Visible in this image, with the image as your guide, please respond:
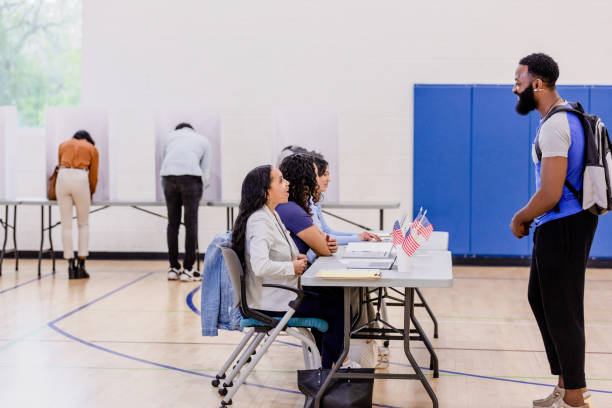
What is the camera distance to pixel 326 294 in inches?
113

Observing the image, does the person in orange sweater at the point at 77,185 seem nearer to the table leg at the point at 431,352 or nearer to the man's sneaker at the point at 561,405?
the table leg at the point at 431,352

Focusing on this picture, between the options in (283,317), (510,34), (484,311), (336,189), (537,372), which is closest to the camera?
(283,317)

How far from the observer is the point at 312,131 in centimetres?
605

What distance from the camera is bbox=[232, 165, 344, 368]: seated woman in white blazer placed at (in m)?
2.75

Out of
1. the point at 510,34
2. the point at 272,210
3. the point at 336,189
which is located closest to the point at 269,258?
the point at 272,210

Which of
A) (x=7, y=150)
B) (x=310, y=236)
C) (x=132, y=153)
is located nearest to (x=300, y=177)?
(x=310, y=236)

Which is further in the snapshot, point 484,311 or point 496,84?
point 496,84

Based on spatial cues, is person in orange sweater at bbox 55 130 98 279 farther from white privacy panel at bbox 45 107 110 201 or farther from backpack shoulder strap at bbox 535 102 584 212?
backpack shoulder strap at bbox 535 102 584 212

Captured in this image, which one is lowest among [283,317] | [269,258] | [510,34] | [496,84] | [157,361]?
[157,361]

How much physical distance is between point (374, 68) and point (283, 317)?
4.34 m

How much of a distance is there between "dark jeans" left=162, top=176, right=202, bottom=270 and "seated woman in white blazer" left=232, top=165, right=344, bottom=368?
304 centimetres

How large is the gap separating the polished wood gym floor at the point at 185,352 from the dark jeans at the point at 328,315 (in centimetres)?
24

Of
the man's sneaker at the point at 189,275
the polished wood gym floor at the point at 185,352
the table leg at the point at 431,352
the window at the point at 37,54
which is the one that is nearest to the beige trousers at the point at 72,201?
the polished wood gym floor at the point at 185,352

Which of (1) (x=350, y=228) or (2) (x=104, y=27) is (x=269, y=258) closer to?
(1) (x=350, y=228)
